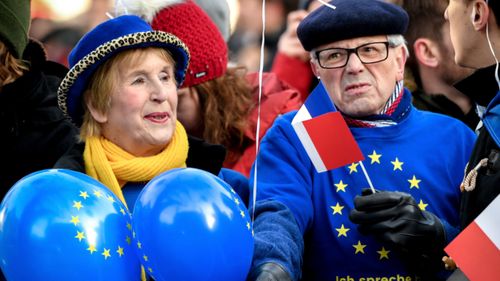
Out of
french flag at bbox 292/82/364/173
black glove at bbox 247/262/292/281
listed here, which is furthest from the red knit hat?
black glove at bbox 247/262/292/281

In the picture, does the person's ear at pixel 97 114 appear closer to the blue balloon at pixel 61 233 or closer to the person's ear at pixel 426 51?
the blue balloon at pixel 61 233

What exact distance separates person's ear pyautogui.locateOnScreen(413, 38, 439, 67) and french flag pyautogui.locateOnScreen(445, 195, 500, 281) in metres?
2.72

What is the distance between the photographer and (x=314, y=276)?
183 inches

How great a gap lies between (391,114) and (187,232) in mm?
1402

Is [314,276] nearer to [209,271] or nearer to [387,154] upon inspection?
[387,154]

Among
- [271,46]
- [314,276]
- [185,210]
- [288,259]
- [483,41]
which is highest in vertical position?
[483,41]

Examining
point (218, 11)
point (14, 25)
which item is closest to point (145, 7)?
point (218, 11)

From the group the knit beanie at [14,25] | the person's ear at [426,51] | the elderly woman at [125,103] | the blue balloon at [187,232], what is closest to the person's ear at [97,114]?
the elderly woman at [125,103]

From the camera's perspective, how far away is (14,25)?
5.24 m

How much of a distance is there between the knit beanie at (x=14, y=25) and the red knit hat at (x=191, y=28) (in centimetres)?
71

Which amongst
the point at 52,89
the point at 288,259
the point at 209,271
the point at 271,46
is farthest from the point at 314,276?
the point at 271,46

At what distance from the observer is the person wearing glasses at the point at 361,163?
4531 mm

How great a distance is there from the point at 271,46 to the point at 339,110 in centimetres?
561

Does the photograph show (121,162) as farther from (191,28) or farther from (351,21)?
(191,28)
